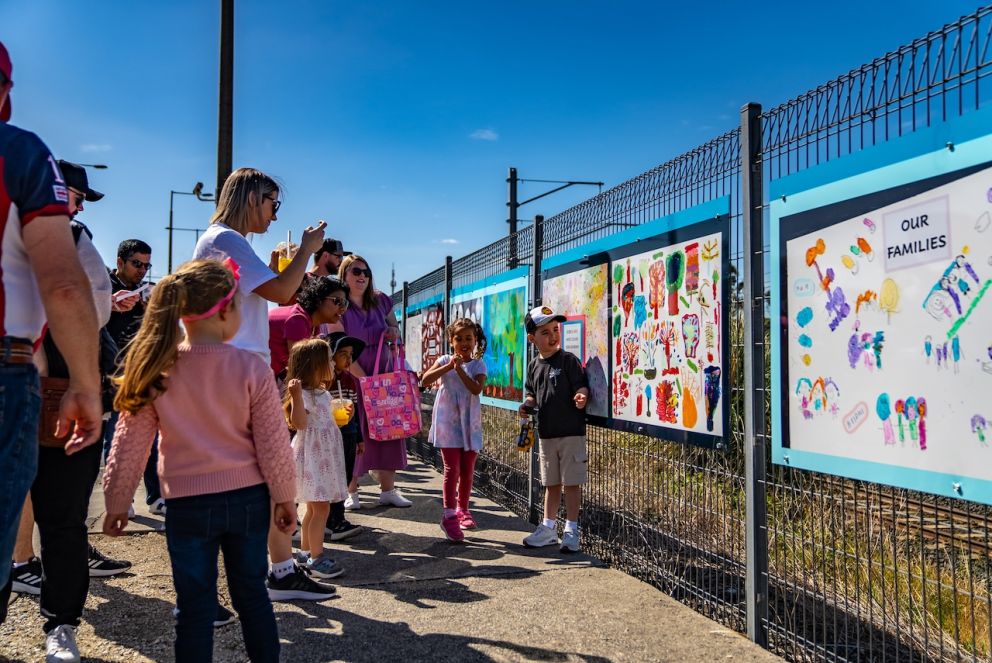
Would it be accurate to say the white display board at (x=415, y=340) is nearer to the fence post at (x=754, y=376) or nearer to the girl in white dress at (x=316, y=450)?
the girl in white dress at (x=316, y=450)

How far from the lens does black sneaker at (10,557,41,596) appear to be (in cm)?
399

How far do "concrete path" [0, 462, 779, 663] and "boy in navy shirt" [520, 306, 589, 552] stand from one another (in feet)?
0.66

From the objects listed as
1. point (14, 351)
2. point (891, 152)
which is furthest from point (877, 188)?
point (14, 351)

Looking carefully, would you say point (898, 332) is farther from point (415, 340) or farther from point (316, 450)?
point (415, 340)

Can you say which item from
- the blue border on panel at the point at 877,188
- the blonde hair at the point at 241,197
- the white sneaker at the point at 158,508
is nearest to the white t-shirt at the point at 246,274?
the blonde hair at the point at 241,197

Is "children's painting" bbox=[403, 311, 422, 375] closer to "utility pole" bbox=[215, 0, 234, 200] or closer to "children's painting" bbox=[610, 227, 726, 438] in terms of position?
"utility pole" bbox=[215, 0, 234, 200]

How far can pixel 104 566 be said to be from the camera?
444 centimetres

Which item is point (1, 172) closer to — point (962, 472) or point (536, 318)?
point (962, 472)

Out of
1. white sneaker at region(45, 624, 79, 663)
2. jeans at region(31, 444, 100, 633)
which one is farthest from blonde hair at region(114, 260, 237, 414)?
white sneaker at region(45, 624, 79, 663)

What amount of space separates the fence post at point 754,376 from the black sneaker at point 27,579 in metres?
3.52

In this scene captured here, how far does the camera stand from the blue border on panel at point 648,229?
4004 mm

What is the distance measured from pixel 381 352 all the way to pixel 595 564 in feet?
8.38

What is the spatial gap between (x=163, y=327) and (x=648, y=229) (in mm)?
2916

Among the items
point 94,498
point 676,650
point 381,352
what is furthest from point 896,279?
point 94,498
